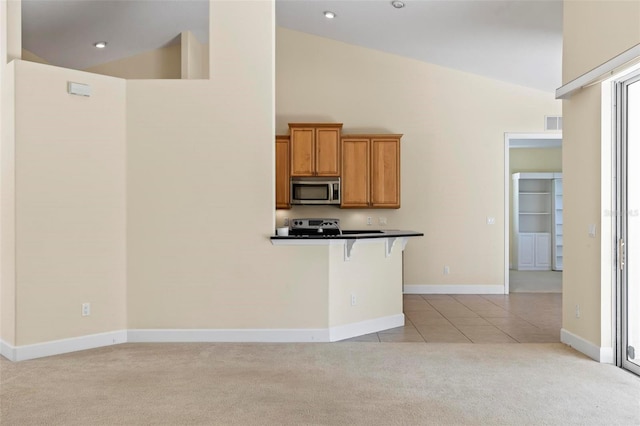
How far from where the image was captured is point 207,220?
458 centimetres

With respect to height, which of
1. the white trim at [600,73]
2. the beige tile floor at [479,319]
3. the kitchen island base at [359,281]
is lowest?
the beige tile floor at [479,319]

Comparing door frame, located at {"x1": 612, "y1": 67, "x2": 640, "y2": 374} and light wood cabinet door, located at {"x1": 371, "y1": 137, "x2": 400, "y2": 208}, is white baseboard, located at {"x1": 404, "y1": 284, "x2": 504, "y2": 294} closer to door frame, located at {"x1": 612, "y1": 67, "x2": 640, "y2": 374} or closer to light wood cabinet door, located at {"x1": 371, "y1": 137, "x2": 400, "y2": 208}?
Answer: light wood cabinet door, located at {"x1": 371, "y1": 137, "x2": 400, "y2": 208}

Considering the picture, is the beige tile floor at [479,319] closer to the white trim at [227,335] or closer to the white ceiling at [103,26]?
the white trim at [227,335]

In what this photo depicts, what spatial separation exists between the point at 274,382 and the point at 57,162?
2.67m

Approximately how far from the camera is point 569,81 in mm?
4352

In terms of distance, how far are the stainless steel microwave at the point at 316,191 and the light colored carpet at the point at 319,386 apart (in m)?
3.05

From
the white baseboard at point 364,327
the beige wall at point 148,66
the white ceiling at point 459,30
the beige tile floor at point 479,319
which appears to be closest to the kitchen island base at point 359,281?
→ the white baseboard at point 364,327

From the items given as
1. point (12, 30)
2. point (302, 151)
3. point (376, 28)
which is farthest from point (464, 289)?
point (12, 30)

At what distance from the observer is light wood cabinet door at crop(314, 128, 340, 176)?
23.2 ft

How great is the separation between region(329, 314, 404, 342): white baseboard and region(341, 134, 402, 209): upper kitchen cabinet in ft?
7.83

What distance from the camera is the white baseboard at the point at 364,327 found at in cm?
462

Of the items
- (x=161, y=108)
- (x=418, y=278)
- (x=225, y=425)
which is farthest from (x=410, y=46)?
(x=225, y=425)

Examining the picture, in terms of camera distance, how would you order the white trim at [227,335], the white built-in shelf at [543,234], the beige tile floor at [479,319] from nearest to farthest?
the white trim at [227,335] < the beige tile floor at [479,319] < the white built-in shelf at [543,234]

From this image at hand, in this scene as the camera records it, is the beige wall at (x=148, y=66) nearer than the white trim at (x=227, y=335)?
No
